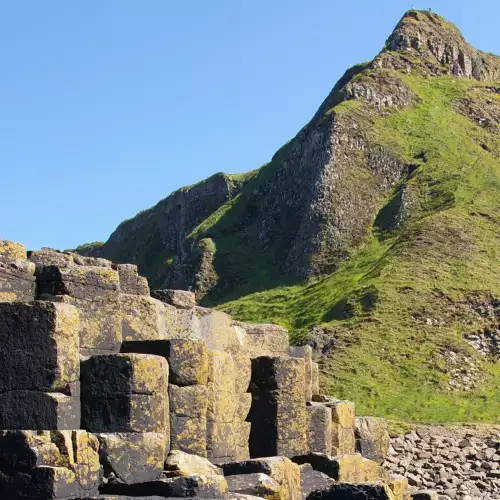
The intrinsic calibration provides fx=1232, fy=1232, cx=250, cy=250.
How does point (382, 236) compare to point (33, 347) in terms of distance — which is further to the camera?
point (382, 236)

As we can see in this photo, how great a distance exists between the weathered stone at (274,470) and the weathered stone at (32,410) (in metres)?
2.81

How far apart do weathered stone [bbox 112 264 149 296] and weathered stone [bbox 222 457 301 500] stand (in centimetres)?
379

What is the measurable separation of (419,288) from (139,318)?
55778 mm

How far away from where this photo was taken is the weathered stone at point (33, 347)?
16.2 metres

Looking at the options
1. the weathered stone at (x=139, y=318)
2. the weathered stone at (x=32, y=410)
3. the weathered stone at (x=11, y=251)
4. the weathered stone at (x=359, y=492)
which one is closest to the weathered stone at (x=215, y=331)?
the weathered stone at (x=139, y=318)

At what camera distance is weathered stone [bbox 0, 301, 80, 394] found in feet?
53.3

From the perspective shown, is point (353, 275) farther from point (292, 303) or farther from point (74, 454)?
point (74, 454)

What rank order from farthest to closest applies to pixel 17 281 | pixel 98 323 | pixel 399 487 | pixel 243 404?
1. pixel 399 487
2. pixel 243 404
3. pixel 98 323
4. pixel 17 281

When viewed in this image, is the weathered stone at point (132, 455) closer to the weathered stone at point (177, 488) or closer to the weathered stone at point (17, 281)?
the weathered stone at point (177, 488)

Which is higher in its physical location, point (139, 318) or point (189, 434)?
point (139, 318)

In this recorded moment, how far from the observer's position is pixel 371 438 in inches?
1054

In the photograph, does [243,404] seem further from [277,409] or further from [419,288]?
[419,288]

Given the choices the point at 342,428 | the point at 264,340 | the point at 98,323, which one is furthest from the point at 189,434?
the point at 342,428

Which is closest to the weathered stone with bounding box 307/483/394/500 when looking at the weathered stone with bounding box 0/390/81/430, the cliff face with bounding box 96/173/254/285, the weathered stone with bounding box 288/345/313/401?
the weathered stone with bounding box 0/390/81/430
